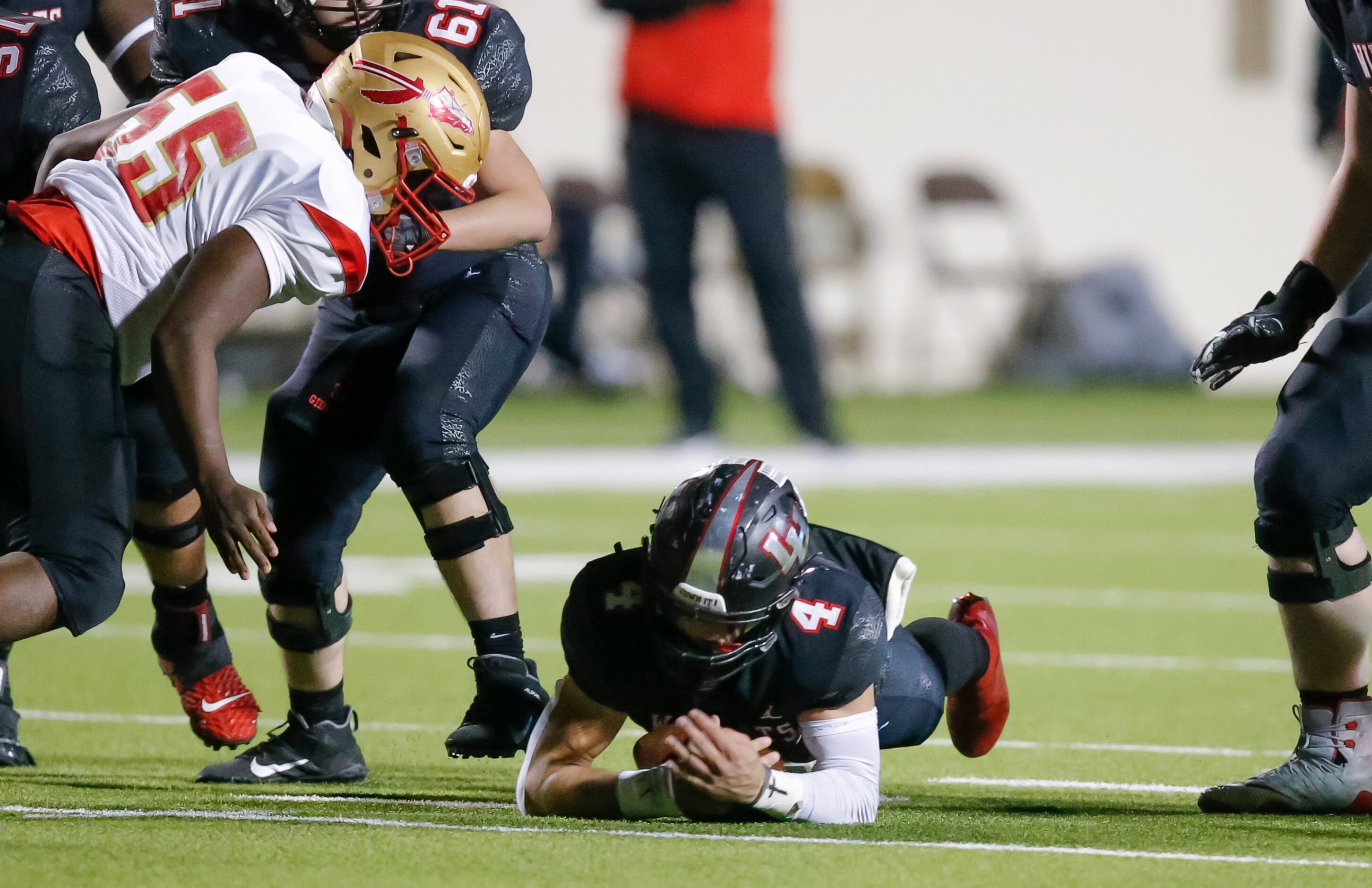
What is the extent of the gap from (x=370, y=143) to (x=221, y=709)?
1316 mm

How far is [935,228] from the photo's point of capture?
17.3m

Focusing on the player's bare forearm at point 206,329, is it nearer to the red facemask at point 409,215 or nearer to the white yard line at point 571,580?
the red facemask at point 409,215

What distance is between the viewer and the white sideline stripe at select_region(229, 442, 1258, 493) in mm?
10195

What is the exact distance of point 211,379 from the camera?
342cm

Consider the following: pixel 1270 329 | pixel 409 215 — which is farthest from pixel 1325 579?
pixel 409 215

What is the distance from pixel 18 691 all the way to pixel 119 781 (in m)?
1.50

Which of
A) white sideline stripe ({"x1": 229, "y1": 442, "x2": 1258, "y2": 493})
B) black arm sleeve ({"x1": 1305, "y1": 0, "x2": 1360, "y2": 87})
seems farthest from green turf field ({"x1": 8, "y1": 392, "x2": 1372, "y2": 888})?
black arm sleeve ({"x1": 1305, "y1": 0, "x2": 1360, "y2": 87})

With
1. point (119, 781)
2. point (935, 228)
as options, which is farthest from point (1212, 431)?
point (119, 781)

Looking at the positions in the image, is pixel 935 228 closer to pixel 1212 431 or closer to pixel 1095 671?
pixel 1212 431

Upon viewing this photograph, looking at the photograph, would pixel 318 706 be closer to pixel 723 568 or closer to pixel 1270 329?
pixel 723 568

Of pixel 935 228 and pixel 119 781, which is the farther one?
pixel 935 228

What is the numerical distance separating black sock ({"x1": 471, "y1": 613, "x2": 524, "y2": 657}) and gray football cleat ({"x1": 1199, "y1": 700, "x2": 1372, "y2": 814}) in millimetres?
1418

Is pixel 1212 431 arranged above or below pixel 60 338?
below

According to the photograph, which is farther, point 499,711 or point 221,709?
point 221,709
